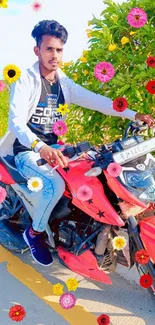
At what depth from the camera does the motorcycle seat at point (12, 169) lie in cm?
317

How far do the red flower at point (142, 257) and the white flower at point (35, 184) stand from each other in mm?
760

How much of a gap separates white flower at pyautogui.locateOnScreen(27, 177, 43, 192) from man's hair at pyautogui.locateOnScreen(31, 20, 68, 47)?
1.07 m

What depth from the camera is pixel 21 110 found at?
10.1ft

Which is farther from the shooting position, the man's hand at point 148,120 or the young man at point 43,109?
the man's hand at point 148,120

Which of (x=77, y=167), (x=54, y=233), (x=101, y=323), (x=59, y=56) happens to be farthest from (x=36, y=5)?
(x=101, y=323)

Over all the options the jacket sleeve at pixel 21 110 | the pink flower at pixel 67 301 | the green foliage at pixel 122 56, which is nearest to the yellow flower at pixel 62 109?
the jacket sleeve at pixel 21 110

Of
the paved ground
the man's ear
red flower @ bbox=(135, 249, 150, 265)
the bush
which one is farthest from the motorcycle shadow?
the bush

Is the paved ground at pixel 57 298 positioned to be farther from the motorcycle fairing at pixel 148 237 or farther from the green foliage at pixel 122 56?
the green foliage at pixel 122 56

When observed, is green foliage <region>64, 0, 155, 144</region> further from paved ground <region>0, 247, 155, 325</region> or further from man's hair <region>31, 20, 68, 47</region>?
paved ground <region>0, 247, 155, 325</region>

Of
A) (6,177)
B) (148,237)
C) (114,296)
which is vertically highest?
(6,177)

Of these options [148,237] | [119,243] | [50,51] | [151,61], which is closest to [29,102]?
[50,51]

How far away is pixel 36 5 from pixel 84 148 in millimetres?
1601

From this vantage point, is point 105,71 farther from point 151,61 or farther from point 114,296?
point 114,296

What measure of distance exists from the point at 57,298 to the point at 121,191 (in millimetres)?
1098
